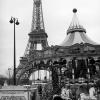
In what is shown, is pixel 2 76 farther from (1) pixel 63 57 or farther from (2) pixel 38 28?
(1) pixel 63 57

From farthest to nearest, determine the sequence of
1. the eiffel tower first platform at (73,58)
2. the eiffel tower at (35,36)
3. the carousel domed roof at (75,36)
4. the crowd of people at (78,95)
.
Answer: the eiffel tower at (35,36)
the carousel domed roof at (75,36)
the eiffel tower first platform at (73,58)
the crowd of people at (78,95)

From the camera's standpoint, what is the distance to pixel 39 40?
261 ft

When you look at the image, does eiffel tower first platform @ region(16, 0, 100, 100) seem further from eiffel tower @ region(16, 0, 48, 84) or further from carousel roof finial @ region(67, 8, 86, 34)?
eiffel tower @ region(16, 0, 48, 84)

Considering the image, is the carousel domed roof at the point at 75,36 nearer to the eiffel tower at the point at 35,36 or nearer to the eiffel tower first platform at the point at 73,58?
the eiffel tower first platform at the point at 73,58

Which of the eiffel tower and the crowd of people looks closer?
the crowd of people

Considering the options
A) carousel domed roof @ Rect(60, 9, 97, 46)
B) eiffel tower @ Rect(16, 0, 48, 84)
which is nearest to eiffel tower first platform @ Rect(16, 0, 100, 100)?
carousel domed roof @ Rect(60, 9, 97, 46)

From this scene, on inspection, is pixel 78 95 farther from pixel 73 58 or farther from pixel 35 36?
pixel 35 36

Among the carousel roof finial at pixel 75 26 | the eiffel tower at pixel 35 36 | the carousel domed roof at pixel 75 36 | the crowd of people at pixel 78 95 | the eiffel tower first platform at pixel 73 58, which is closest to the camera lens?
the crowd of people at pixel 78 95

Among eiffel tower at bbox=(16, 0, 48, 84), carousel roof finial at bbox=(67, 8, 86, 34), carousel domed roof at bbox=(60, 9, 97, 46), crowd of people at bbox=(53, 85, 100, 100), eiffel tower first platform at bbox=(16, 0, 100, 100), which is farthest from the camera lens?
eiffel tower at bbox=(16, 0, 48, 84)

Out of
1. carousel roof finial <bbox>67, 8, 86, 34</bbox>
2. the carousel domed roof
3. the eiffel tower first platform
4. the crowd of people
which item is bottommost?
the crowd of people

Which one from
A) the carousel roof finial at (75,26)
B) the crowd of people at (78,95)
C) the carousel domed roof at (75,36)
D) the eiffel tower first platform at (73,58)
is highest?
the carousel roof finial at (75,26)

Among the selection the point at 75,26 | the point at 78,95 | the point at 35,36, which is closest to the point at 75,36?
the point at 75,26

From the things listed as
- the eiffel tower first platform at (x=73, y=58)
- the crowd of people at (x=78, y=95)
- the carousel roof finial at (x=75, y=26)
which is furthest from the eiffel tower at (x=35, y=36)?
the crowd of people at (x=78, y=95)

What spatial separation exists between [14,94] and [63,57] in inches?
1512
